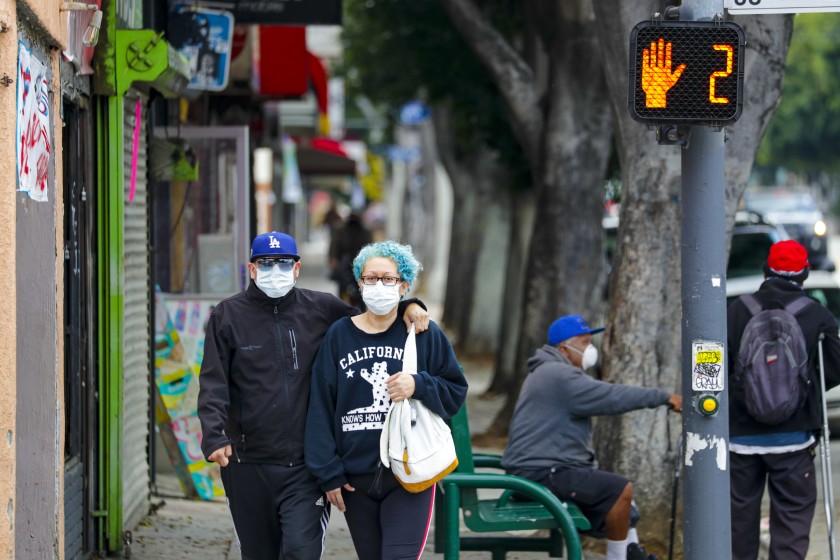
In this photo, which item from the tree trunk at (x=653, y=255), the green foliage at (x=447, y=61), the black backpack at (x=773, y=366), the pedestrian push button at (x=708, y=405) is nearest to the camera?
the pedestrian push button at (x=708, y=405)

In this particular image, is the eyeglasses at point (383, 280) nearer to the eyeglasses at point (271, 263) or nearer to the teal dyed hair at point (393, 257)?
the teal dyed hair at point (393, 257)

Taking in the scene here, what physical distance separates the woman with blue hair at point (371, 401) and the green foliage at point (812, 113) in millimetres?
44025

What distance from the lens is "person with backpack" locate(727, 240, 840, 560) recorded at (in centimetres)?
679

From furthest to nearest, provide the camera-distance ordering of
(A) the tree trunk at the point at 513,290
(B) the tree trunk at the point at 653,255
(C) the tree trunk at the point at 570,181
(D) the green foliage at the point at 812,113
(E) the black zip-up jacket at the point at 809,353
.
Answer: (D) the green foliage at the point at 812,113, (A) the tree trunk at the point at 513,290, (C) the tree trunk at the point at 570,181, (B) the tree trunk at the point at 653,255, (E) the black zip-up jacket at the point at 809,353

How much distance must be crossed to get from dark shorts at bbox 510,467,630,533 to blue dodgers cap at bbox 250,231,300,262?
1.98 metres

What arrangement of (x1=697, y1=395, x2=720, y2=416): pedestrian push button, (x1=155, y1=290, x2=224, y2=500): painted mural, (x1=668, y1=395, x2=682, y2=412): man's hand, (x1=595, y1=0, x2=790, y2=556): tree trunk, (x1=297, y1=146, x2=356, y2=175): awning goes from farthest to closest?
(x1=297, y1=146, x2=356, y2=175): awning → (x1=155, y1=290, x2=224, y2=500): painted mural → (x1=595, y1=0, x2=790, y2=556): tree trunk → (x1=668, y1=395, x2=682, y2=412): man's hand → (x1=697, y1=395, x2=720, y2=416): pedestrian push button

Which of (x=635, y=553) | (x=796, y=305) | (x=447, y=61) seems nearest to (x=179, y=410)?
(x=635, y=553)

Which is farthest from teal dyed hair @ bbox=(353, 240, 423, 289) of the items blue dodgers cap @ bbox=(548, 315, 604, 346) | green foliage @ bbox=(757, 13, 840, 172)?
green foliage @ bbox=(757, 13, 840, 172)

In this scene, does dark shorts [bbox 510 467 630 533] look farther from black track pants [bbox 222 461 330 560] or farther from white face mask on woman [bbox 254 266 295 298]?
white face mask on woman [bbox 254 266 295 298]

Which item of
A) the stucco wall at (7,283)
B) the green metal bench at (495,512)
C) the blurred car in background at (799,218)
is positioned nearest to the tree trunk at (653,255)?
the green metal bench at (495,512)

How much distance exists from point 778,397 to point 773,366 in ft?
0.50

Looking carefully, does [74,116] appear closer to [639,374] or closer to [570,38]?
[639,374]

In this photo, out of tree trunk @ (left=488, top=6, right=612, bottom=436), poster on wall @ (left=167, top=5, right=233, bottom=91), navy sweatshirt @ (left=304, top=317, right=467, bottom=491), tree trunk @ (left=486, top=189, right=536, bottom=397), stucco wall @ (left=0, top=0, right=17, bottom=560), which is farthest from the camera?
tree trunk @ (left=486, top=189, right=536, bottom=397)

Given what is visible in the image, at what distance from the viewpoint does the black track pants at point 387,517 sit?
5.45 metres
